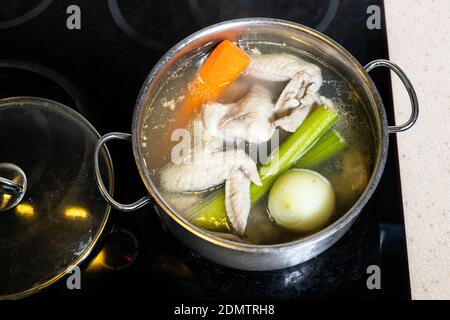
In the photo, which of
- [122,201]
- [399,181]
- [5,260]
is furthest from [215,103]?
[5,260]

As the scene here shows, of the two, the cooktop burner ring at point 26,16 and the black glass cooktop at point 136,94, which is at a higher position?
the cooktop burner ring at point 26,16

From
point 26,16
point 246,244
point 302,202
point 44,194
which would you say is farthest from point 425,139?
point 26,16

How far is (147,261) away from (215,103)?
1.16ft

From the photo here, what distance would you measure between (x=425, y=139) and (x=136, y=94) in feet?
2.20

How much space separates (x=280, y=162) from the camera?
1.06m

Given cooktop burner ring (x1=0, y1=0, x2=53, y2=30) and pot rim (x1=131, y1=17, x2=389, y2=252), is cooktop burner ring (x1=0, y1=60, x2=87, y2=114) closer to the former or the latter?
cooktop burner ring (x1=0, y1=0, x2=53, y2=30)

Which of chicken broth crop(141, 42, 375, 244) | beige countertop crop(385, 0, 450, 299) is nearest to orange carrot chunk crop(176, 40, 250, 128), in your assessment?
chicken broth crop(141, 42, 375, 244)

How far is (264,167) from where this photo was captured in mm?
1064

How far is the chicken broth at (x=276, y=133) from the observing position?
1035mm

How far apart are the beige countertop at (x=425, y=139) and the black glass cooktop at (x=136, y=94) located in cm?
9

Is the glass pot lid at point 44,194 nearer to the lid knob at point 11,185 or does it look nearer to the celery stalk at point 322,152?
the lid knob at point 11,185

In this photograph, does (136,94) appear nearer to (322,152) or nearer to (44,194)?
(44,194)

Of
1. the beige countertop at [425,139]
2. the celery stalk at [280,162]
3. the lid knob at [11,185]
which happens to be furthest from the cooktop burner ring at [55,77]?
the beige countertop at [425,139]
